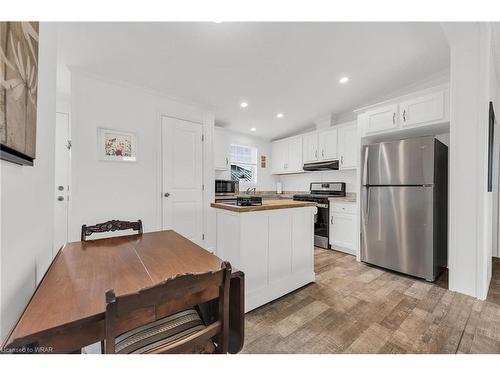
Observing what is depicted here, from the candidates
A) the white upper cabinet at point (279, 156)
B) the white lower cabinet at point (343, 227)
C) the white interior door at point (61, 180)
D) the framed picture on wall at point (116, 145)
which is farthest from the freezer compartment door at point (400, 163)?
the white interior door at point (61, 180)

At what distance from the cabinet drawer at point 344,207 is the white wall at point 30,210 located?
11.9 ft

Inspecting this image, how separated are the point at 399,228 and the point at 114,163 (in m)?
3.76

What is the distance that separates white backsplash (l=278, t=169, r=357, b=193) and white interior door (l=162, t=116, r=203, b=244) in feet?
8.93

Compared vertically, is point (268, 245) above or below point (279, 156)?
below

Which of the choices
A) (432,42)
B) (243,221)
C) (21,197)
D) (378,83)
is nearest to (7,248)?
(21,197)

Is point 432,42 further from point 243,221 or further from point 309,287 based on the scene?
point 309,287

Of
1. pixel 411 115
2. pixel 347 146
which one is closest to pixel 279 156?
pixel 347 146

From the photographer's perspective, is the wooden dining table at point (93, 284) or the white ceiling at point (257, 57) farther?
the white ceiling at point (257, 57)

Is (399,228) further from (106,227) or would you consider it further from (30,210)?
(30,210)

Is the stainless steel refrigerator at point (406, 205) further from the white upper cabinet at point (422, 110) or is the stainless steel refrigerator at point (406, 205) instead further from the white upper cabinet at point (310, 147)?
the white upper cabinet at point (310, 147)

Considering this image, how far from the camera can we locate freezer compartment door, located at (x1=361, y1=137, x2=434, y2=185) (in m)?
2.45

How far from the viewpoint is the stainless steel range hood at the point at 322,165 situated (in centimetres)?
405

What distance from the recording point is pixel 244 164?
5.20 meters

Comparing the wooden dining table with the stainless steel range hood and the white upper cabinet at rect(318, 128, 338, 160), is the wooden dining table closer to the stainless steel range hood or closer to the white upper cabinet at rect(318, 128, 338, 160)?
the stainless steel range hood
